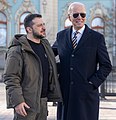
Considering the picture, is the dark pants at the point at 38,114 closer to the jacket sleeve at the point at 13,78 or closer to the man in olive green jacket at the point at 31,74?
the man in olive green jacket at the point at 31,74

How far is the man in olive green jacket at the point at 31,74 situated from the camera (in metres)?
4.05

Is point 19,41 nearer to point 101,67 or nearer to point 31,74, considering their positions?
point 31,74

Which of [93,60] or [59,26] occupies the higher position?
[59,26]

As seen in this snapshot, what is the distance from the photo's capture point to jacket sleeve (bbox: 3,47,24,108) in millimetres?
4008

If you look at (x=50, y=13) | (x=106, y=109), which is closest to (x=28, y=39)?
(x=106, y=109)

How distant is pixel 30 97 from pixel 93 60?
35.0 inches

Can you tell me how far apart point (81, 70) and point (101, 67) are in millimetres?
239

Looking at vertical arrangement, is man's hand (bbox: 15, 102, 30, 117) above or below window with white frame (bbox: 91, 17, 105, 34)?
below

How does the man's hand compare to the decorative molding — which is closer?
the man's hand

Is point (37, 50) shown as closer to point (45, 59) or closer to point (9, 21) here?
point (45, 59)

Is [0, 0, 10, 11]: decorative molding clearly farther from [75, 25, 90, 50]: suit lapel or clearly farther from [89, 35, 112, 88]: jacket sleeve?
[89, 35, 112, 88]: jacket sleeve

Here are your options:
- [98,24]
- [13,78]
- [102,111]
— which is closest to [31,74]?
[13,78]

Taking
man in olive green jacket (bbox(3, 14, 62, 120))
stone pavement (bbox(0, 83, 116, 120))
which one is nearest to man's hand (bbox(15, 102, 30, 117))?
man in olive green jacket (bbox(3, 14, 62, 120))

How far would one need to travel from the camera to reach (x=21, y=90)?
13.3 feet
